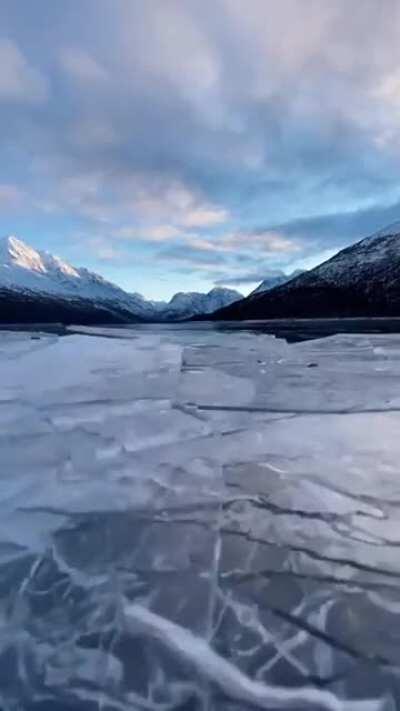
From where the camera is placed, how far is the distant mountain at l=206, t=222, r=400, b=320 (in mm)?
87625

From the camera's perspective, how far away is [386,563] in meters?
3.22

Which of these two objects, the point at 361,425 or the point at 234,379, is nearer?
the point at 361,425

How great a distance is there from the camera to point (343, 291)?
9750 cm

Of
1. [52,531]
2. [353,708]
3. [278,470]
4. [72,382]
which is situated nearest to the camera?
[353,708]

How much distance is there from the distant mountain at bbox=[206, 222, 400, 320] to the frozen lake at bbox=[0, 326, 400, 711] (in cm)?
7686

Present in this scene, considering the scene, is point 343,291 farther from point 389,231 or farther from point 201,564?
point 201,564

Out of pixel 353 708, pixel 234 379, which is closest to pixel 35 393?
pixel 234 379

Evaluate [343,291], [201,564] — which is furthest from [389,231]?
[201,564]

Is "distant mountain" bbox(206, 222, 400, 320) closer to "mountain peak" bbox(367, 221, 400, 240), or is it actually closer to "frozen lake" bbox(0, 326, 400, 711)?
"mountain peak" bbox(367, 221, 400, 240)

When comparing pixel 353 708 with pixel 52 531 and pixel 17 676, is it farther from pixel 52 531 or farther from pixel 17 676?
pixel 52 531

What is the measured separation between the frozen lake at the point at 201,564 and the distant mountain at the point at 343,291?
76.9m

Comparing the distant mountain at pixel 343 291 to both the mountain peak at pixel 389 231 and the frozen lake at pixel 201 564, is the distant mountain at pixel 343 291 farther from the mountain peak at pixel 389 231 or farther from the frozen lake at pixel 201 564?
the frozen lake at pixel 201 564

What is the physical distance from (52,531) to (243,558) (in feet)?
4.91

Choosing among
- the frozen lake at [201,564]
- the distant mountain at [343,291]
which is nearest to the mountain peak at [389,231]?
the distant mountain at [343,291]
